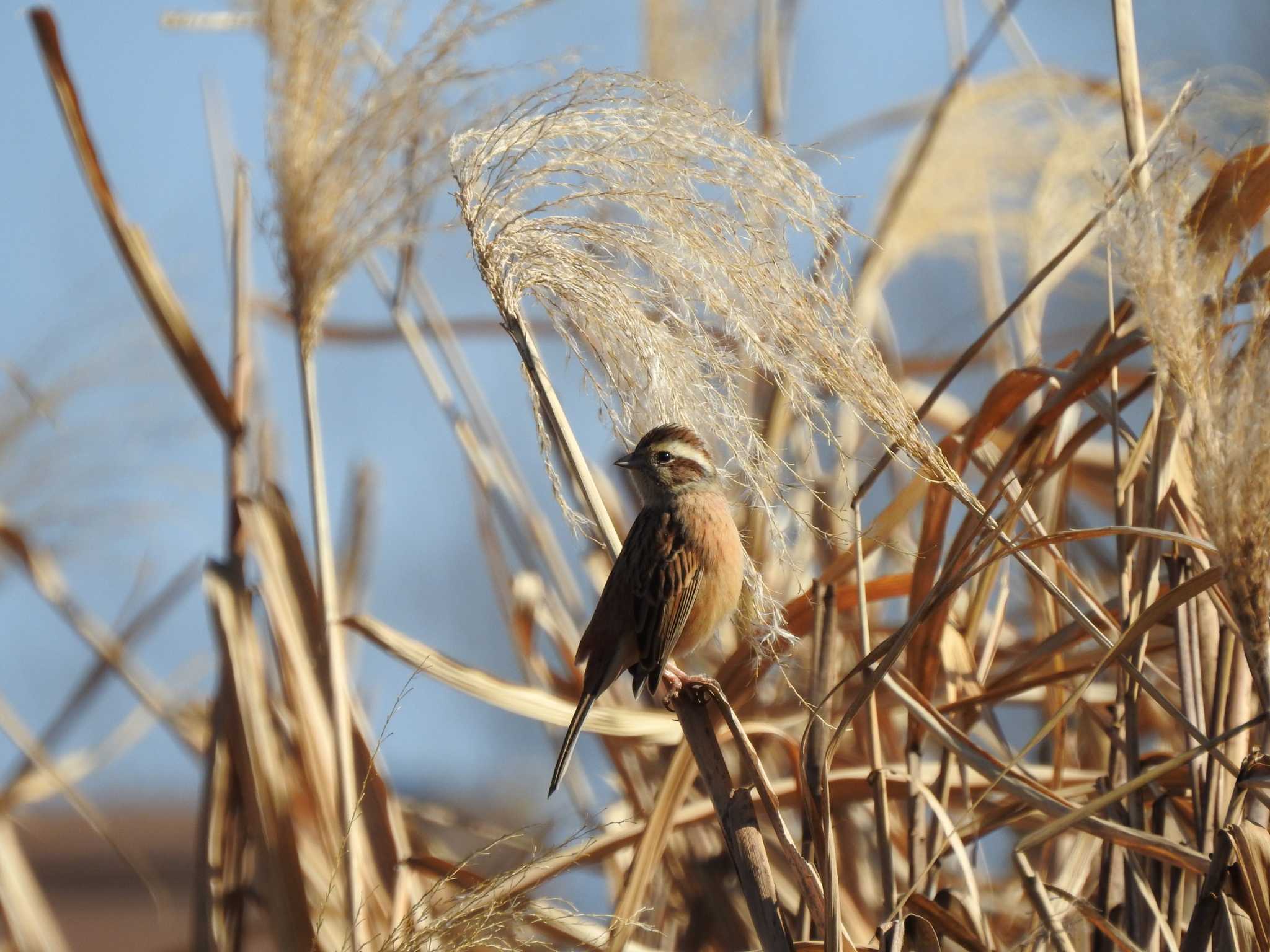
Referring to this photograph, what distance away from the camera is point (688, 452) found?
8.32ft

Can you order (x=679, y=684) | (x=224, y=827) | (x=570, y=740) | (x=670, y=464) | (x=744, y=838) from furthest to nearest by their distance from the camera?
(x=670, y=464)
(x=679, y=684)
(x=224, y=827)
(x=570, y=740)
(x=744, y=838)

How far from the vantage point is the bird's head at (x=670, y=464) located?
244 centimetres

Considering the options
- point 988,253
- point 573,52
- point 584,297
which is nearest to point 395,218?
point 573,52

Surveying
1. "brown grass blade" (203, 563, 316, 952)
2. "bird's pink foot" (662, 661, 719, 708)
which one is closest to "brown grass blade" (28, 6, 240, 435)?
"brown grass blade" (203, 563, 316, 952)

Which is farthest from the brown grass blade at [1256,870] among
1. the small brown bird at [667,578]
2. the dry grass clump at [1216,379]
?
the small brown bird at [667,578]

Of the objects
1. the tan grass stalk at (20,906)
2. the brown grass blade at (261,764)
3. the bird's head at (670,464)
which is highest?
the bird's head at (670,464)

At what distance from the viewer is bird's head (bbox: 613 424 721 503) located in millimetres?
2439

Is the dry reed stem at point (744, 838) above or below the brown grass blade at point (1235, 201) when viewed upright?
below

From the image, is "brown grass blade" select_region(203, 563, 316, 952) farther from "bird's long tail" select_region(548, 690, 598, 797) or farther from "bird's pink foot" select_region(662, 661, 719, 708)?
"bird's pink foot" select_region(662, 661, 719, 708)

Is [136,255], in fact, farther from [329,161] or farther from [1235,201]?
[1235,201]

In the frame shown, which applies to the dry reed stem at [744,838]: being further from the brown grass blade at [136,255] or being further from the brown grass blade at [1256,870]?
the brown grass blade at [136,255]

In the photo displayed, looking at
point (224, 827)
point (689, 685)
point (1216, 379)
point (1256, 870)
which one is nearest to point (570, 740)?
point (689, 685)

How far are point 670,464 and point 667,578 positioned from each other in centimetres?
27

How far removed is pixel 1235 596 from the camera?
1.25 m
